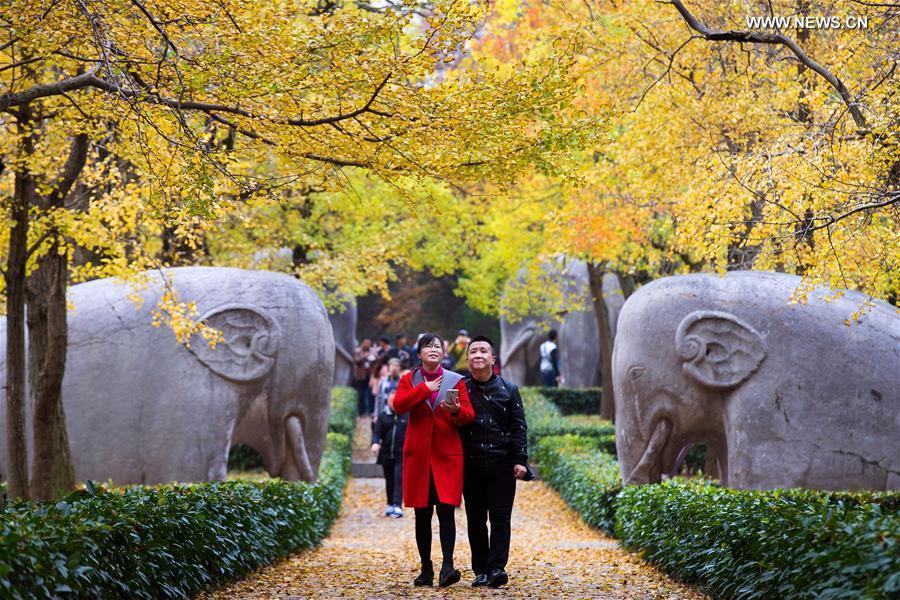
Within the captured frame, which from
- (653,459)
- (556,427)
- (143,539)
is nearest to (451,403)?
(143,539)

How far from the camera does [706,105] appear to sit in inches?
512

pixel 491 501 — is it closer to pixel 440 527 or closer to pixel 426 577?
pixel 440 527

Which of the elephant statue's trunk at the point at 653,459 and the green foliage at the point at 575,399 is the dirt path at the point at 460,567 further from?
the green foliage at the point at 575,399

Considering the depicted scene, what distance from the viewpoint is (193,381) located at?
38.5 feet

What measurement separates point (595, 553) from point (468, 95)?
5223mm

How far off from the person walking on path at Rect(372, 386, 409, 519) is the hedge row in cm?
295

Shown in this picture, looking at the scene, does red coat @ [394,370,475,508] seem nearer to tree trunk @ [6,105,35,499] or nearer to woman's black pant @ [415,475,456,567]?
woman's black pant @ [415,475,456,567]

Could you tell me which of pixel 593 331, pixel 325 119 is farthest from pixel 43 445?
pixel 593 331

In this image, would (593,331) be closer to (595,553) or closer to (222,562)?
(595,553)

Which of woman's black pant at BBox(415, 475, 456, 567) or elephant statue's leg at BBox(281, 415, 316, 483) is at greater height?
elephant statue's leg at BBox(281, 415, 316, 483)

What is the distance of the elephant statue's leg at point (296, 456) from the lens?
12.1 metres

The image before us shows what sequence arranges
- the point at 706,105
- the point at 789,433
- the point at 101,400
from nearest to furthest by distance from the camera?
the point at 789,433 → the point at 101,400 → the point at 706,105

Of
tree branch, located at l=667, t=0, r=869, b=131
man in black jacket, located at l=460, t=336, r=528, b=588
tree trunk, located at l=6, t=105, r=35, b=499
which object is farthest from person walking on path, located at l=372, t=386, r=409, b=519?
tree branch, located at l=667, t=0, r=869, b=131

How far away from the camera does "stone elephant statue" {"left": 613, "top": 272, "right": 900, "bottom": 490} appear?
35.1 feet
